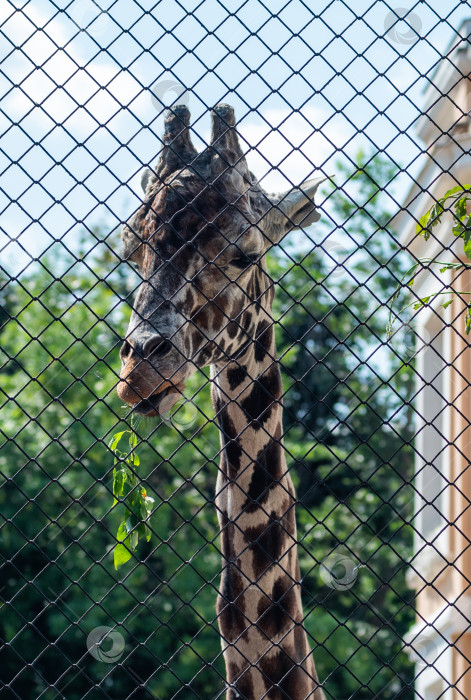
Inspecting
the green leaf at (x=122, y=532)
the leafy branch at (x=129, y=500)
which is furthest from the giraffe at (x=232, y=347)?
the green leaf at (x=122, y=532)

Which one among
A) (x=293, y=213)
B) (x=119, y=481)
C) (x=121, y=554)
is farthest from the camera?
(x=293, y=213)

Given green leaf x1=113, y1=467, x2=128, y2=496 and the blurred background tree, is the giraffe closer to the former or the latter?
green leaf x1=113, y1=467, x2=128, y2=496

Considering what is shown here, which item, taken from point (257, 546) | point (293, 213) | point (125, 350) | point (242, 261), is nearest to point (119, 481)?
point (125, 350)

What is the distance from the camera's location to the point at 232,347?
154 inches

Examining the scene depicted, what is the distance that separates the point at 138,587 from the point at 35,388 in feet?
11.4

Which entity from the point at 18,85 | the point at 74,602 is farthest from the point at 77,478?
the point at 18,85

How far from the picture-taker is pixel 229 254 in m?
3.62

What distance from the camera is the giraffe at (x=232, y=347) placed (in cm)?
343

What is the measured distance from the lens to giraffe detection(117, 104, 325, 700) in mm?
3428

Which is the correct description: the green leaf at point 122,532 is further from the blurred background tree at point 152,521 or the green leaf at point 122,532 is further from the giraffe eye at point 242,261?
the blurred background tree at point 152,521

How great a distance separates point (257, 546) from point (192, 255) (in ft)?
3.85

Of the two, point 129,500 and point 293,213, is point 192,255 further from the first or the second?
point 129,500

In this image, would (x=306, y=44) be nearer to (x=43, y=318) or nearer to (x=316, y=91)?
(x=316, y=91)

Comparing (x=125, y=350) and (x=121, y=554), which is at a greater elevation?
(x=125, y=350)
